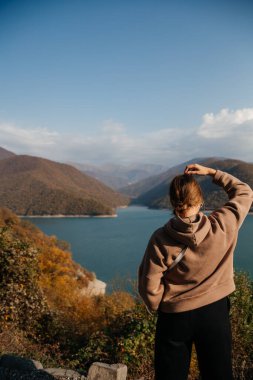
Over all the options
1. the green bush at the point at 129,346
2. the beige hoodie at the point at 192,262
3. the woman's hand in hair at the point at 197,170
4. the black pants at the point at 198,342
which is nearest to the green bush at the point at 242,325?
the green bush at the point at 129,346

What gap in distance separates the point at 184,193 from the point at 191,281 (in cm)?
39

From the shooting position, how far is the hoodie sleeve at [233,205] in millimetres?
1548

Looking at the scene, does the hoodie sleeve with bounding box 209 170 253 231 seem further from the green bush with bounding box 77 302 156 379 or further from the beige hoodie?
the green bush with bounding box 77 302 156 379

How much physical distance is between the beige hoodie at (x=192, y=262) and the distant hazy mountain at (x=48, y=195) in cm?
9865

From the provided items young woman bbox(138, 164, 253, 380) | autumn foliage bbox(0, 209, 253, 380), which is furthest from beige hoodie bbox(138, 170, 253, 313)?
autumn foliage bbox(0, 209, 253, 380)

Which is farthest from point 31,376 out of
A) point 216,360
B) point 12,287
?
point 12,287

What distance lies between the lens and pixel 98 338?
4.80 meters

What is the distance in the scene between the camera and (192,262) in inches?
59.0

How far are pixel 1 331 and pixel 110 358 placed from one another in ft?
4.95

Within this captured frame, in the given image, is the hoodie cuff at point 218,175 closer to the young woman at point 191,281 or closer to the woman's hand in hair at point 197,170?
the woman's hand in hair at point 197,170

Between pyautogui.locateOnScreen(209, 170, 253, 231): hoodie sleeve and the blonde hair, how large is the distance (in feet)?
0.41

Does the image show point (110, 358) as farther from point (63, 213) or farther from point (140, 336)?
point (63, 213)

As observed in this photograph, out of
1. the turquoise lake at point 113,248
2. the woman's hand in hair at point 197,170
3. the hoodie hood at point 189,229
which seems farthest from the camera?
the turquoise lake at point 113,248

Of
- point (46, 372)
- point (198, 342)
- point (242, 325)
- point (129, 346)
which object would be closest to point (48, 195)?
point (242, 325)
